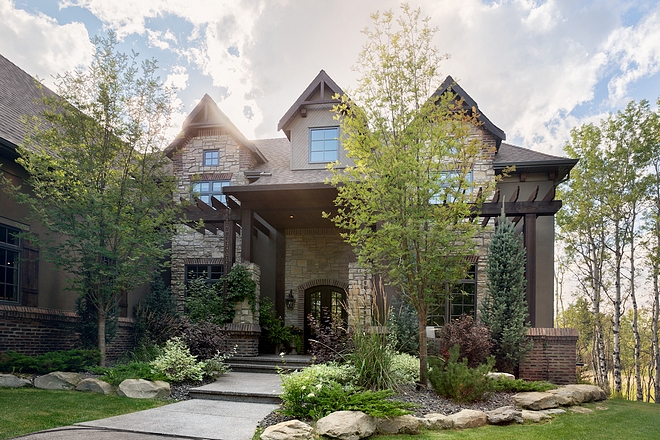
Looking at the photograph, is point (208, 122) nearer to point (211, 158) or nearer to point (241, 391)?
point (211, 158)

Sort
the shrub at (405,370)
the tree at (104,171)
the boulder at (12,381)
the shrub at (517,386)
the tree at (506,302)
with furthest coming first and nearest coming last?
the tree at (506,302)
the tree at (104,171)
the shrub at (517,386)
the boulder at (12,381)
the shrub at (405,370)

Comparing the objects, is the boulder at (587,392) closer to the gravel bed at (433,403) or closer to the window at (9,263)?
the gravel bed at (433,403)

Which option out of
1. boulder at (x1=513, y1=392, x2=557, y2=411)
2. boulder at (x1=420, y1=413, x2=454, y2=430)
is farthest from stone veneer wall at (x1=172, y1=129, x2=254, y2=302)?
boulder at (x1=420, y1=413, x2=454, y2=430)

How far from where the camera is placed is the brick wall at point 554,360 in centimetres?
928

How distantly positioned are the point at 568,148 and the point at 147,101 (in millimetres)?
12010

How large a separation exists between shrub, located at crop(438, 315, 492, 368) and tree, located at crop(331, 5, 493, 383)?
166cm

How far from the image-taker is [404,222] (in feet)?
23.5

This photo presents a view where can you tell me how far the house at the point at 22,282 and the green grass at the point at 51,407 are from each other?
208 cm

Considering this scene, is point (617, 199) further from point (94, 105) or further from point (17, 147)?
point (17, 147)

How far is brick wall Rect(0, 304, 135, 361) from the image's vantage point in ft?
27.4

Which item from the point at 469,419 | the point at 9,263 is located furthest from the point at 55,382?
the point at 469,419

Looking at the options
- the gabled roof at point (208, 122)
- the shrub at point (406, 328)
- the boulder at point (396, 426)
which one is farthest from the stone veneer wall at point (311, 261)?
the boulder at point (396, 426)

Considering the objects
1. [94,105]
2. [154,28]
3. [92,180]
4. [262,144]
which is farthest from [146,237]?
[262,144]

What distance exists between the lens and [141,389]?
22.4 ft
